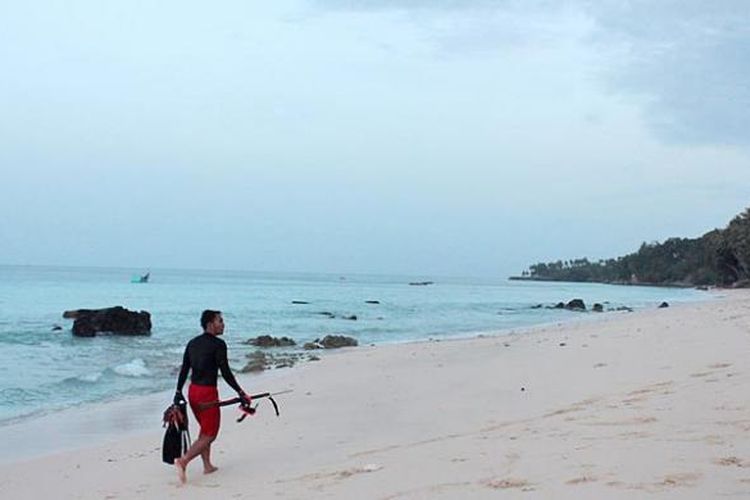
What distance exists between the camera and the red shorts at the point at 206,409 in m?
8.13

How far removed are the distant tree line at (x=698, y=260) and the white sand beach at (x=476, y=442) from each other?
293 ft

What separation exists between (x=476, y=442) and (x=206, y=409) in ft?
8.56

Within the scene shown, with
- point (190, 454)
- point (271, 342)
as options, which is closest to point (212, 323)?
point (190, 454)

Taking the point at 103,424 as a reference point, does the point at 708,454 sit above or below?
above

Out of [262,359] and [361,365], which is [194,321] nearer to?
[262,359]

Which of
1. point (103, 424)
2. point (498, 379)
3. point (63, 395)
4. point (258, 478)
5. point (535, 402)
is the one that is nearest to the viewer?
point (258, 478)

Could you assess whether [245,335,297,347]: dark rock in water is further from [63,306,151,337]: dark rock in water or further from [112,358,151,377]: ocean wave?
[63,306,151,337]: dark rock in water

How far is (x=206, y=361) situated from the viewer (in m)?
8.16

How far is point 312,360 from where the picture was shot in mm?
23125

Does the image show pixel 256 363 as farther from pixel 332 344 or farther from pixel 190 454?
pixel 190 454

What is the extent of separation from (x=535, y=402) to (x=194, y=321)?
38573 millimetres

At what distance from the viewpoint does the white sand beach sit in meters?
6.37

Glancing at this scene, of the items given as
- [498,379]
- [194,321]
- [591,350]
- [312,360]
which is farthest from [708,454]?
[194,321]

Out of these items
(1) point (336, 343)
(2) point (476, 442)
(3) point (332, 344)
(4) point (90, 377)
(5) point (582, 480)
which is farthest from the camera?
(1) point (336, 343)
